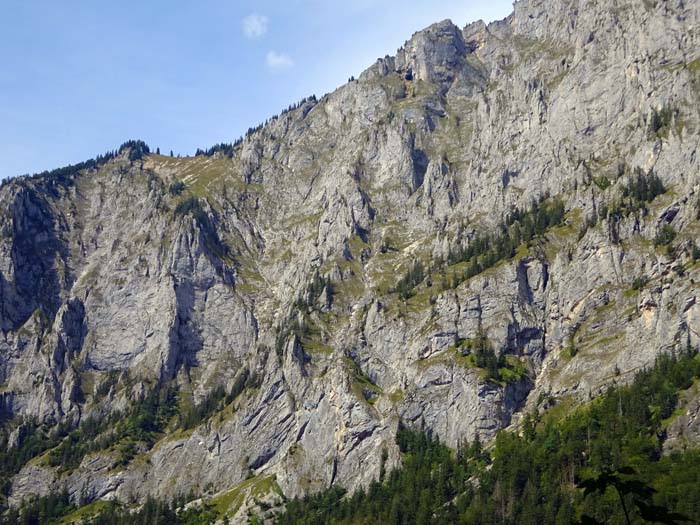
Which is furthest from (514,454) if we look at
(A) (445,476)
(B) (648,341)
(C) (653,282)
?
(C) (653,282)

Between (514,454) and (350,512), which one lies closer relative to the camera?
(514,454)

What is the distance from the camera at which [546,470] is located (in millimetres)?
150250

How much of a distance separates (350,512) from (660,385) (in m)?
72.3

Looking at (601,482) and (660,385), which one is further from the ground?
(601,482)

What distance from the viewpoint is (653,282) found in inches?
7515

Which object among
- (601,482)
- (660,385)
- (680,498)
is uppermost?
(601,482)

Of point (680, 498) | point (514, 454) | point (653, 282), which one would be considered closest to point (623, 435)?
point (514, 454)

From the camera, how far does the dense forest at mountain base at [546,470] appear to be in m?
132

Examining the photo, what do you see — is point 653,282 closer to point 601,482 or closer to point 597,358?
point 597,358

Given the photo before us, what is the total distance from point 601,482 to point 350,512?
150 meters

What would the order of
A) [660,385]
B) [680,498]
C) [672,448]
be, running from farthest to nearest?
[660,385] → [672,448] → [680,498]

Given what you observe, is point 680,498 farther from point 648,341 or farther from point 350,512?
point 350,512

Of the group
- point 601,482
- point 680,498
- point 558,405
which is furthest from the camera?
point 558,405

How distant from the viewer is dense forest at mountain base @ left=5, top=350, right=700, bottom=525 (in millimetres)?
132375
